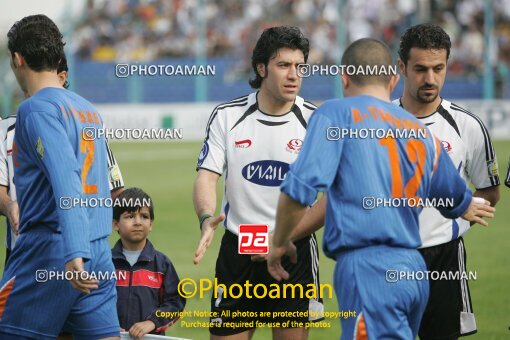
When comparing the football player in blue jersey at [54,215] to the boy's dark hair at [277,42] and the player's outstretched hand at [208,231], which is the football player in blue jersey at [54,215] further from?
the boy's dark hair at [277,42]

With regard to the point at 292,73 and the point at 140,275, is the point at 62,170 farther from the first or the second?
the point at 292,73

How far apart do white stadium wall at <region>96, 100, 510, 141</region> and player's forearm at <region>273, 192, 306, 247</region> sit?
20805 millimetres

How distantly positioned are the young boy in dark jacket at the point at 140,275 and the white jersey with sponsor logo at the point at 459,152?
1.67 m

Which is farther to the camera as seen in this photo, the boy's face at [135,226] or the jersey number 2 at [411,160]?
the boy's face at [135,226]

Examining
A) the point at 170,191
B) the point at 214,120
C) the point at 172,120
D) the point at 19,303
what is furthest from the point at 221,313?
the point at 172,120

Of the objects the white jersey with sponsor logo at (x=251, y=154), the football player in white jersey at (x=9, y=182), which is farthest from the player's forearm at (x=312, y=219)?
the football player in white jersey at (x=9, y=182)

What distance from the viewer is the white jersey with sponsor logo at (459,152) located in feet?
18.7

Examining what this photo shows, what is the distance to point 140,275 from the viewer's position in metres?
6.05

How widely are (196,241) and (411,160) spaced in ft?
30.0

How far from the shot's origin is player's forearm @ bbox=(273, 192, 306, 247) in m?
4.24

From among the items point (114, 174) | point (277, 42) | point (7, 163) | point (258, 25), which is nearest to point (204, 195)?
point (114, 174)

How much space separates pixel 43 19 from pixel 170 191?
43.3 feet

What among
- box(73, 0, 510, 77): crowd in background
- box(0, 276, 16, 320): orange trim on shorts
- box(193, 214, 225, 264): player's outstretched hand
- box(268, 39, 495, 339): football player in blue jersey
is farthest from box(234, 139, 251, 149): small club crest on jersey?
box(73, 0, 510, 77): crowd in background

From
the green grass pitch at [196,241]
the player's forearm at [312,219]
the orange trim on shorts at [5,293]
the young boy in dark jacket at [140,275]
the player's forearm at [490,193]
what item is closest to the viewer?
the orange trim on shorts at [5,293]
